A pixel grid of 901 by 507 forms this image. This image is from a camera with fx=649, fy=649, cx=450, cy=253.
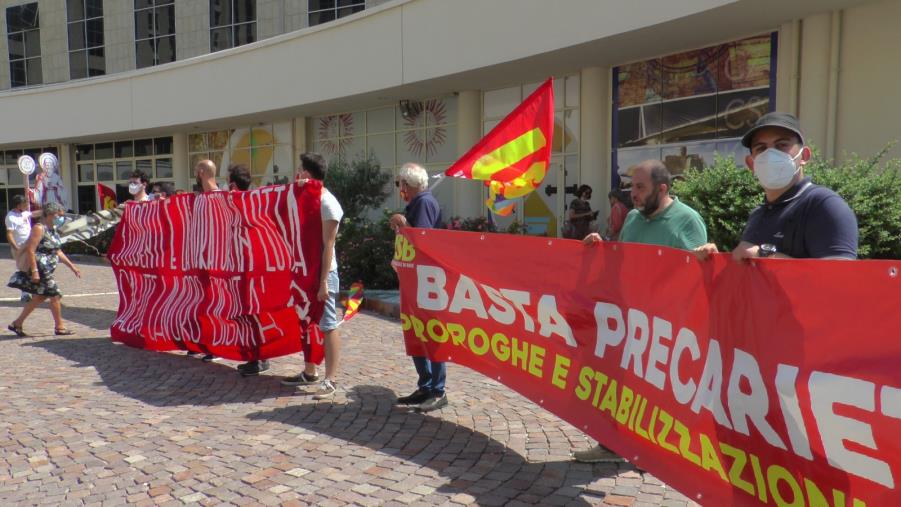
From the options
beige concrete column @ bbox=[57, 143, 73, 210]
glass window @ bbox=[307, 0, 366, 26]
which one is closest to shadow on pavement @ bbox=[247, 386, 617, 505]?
glass window @ bbox=[307, 0, 366, 26]

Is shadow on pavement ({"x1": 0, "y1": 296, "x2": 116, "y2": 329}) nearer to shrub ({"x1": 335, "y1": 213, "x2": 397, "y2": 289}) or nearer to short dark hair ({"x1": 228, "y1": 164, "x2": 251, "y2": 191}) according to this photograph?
shrub ({"x1": 335, "y1": 213, "x2": 397, "y2": 289})

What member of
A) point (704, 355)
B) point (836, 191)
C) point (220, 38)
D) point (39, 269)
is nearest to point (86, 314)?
point (39, 269)

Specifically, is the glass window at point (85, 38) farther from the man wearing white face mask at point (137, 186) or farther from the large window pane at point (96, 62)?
the man wearing white face mask at point (137, 186)

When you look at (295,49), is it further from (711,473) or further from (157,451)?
(711,473)

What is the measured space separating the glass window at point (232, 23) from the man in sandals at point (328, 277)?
19904mm

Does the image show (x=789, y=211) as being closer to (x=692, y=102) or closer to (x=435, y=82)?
(x=692, y=102)

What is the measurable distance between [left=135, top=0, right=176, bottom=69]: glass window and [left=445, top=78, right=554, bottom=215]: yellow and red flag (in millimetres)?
24666

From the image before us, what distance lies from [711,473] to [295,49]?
56.4ft

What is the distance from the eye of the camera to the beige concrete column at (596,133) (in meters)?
13.6

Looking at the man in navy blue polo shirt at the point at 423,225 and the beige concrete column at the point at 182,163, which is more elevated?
the beige concrete column at the point at 182,163

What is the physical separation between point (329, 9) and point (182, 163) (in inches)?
331

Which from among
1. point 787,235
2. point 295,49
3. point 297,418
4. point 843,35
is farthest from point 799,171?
point 295,49

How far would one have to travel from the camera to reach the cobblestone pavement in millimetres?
3703

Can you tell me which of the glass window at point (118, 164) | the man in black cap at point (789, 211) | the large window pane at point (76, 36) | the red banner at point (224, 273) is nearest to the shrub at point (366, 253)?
the red banner at point (224, 273)
